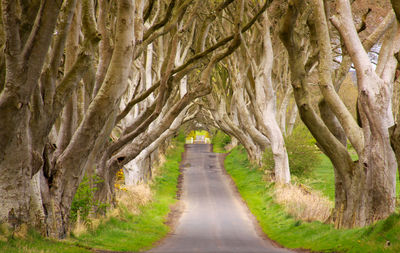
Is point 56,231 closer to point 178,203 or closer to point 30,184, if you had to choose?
point 30,184

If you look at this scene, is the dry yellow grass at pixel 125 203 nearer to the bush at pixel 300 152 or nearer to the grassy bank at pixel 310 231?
the grassy bank at pixel 310 231

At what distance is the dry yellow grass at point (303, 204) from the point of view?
1647 cm

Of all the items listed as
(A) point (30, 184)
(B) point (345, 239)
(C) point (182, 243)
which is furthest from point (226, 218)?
(A) point (30, 184)

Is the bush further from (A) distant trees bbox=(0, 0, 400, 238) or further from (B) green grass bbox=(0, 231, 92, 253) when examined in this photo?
(B) green grass bbox=(0, 231, 92, 253)

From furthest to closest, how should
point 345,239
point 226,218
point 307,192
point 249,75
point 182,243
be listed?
point 249,75 → point 307,192 → point 226,218 → point 182,243 → point 345,239

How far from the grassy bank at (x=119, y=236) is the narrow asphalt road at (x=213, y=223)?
0.64 m

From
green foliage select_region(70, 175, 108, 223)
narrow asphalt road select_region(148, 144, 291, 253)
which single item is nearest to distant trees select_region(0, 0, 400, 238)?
green foliage select_region(70, 175, 108, 223)

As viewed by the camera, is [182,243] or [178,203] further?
[178,203]

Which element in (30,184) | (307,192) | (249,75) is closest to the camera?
(30,184)

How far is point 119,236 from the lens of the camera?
46.2 feet

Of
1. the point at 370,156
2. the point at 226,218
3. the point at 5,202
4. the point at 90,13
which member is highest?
the point at 90,13

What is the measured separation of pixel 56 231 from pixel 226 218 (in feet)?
33.8

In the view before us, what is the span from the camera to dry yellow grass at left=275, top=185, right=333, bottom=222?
16.5 m

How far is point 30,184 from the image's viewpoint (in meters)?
9.13
